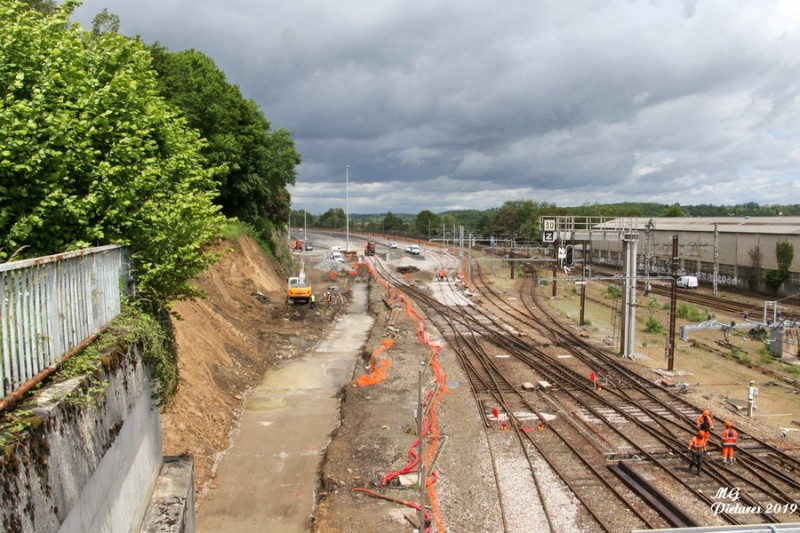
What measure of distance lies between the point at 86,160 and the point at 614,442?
1600cm

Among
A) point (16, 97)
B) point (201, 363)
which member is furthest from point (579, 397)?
point (16, 97)

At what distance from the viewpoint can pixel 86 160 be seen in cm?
801

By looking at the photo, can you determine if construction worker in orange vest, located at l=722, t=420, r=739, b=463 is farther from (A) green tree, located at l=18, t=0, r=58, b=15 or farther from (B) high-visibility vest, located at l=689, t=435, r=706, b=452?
(A) green tree, located at l=18, t=0, r=58, b=15

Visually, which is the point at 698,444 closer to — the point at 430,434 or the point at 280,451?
the point at 430,434

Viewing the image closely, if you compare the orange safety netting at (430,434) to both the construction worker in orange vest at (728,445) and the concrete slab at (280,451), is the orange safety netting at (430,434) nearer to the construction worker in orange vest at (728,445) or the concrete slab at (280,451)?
the concrete slab at (280,451)

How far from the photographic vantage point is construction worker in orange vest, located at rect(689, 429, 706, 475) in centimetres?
1481

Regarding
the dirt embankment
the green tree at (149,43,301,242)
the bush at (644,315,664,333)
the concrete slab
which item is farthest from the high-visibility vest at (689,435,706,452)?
the green tree at (149,43,301,242)

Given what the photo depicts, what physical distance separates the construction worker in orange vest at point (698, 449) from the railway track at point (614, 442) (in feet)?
1.19

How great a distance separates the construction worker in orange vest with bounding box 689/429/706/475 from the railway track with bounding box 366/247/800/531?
1.19 feet

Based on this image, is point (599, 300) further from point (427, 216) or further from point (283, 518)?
point (427, 216)

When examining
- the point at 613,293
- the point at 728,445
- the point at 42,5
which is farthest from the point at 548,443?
the point at 613,293

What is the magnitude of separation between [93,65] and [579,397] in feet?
63.2

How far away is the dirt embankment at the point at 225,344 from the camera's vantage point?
15.8 metres

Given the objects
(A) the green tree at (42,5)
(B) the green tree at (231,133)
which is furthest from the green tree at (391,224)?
(A) the green tree at (42,5)
